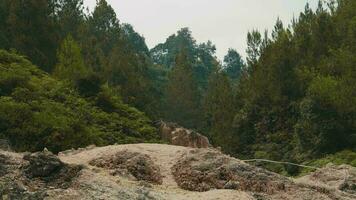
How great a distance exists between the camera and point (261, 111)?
37.3m

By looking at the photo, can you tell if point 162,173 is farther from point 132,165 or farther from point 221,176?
point 221,176

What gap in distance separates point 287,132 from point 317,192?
83.0 ft

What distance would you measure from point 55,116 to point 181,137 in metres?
11.6

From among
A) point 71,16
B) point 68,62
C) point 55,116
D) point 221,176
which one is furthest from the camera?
point 71,16

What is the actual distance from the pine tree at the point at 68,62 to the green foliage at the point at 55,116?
457 centimetres

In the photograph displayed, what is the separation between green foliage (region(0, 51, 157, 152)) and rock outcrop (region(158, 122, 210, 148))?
392cm

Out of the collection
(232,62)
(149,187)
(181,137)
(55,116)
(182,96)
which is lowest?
(149,187)

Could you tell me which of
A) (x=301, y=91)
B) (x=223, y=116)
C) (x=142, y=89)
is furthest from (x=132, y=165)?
(x=142, y=89)

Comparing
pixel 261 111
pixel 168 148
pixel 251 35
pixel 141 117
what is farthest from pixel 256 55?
pixel 168 148

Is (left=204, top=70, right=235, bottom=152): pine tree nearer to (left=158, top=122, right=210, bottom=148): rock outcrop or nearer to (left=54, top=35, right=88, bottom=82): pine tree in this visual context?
(left=158, top=122, right=210, bottom=148): rock outcrop

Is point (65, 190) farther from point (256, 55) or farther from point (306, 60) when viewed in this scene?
point (256, 55)

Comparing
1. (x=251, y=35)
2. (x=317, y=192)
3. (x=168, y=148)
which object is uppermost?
(x=251, y=35)

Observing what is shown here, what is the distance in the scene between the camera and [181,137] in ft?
84.5

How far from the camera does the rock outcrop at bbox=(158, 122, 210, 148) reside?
2509cm
